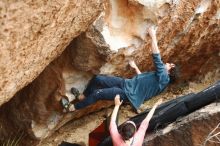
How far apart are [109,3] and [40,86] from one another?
184cm

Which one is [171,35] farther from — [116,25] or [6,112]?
[6,112]

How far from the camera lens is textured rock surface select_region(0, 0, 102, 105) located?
5.79 m

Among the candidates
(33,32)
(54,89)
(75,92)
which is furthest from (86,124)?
(33,32)

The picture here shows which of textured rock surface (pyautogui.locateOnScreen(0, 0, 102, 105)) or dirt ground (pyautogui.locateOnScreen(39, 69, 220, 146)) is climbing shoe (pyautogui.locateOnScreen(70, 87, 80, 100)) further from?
dirt ground (pyautogui.locateOnScreen(39, 69, 220, 146))

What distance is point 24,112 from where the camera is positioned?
8.83m

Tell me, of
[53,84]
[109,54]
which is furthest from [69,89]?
[109,54]

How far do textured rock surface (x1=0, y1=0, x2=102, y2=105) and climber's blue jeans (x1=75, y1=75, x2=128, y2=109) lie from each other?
86 cm

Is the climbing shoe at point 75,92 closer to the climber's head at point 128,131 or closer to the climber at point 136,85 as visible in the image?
the climber at point 136,85

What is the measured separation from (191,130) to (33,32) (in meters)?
2.61

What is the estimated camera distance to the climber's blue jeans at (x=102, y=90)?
7438mm

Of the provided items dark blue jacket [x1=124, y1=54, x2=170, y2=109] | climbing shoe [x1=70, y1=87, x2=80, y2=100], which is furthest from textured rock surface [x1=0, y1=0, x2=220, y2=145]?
dark blue jacket [x1=124, y1=54, x2=170, y2=109]

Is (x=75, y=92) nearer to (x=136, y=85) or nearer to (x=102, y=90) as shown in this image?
(x=102, y=90)

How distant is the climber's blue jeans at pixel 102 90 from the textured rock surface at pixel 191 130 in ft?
2.41

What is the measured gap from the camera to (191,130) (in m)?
7.23
